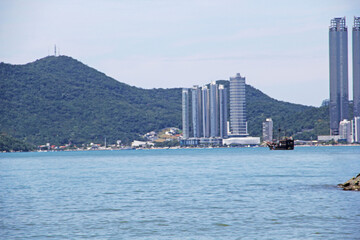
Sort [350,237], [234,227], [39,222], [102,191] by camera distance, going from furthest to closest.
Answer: [102,191], [39,222], [234,227], [350,237]

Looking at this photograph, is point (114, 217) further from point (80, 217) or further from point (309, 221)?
point (309, 221)

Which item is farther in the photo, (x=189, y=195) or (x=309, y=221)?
(x=189, y=195)

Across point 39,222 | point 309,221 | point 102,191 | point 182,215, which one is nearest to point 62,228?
point 39,222

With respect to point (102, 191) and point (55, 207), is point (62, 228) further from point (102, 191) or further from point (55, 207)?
point (102, 191)

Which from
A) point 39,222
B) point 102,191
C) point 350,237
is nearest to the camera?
point 350,237

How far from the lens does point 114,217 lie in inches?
1382

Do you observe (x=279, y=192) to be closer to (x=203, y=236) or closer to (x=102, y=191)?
(x=102, y=191)

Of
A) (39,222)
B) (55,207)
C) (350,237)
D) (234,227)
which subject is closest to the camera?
(350,237)

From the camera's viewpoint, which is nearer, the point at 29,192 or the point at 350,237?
the point at 350,237

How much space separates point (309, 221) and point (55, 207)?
60.8 feet

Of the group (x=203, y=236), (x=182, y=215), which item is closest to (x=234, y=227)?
(x=203, y=236)

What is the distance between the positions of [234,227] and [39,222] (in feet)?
38.9

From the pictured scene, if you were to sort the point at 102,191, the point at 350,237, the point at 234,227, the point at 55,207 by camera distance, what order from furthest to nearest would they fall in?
the point at 102,191
the point at 55,207
the point at 234,227
the point at 350,237

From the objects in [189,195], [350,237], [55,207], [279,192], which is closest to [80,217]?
[55,207]
